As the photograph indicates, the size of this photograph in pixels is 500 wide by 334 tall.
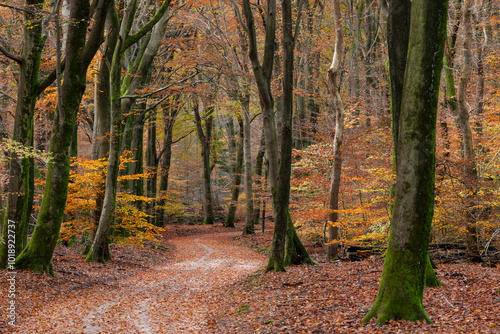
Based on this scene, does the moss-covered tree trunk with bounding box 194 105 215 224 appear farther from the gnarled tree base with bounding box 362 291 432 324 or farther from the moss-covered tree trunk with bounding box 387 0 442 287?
the gnarled tree base with bounding box 362 291 432 324

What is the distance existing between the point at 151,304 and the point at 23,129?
4.94 metres

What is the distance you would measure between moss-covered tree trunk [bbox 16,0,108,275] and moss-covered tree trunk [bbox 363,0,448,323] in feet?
23.4

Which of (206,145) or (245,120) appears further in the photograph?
(206,145)

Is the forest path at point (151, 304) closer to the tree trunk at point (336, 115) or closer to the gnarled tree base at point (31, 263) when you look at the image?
the gnarled tree base at point (31, 263)

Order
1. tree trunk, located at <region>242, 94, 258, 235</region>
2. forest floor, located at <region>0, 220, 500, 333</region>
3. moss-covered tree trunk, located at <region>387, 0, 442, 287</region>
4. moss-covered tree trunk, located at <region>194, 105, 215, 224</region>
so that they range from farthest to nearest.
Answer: moss-covered tree trunk, located at <region>194, 105, 215, 224</region> < tree trunk, located at <region>242, 94, 258, 235</region> < moss-covered tree trunk, located at <region>387, 0, 442, 287</region> < forest floor, located at <region>0, 220, 500, 333</region>

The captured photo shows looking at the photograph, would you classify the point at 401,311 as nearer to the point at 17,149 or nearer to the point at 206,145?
the point at 17,149

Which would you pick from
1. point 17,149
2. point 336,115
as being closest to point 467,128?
point 336,115

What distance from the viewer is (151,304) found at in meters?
7.43

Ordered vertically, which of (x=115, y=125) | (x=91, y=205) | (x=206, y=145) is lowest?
(x=91, y=205)

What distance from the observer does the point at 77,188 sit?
1117 cm

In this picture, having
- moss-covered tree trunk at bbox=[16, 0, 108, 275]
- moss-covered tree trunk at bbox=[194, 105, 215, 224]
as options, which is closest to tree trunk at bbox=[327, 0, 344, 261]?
moss-covered tree trunk at bbox=[16, 0, 108, 275]

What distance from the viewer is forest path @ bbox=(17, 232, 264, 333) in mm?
5746

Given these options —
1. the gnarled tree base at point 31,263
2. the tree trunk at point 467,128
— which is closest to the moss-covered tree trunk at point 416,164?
the tree trunk at point 467,128

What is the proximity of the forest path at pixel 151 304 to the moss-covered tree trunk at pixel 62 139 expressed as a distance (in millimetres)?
1458
